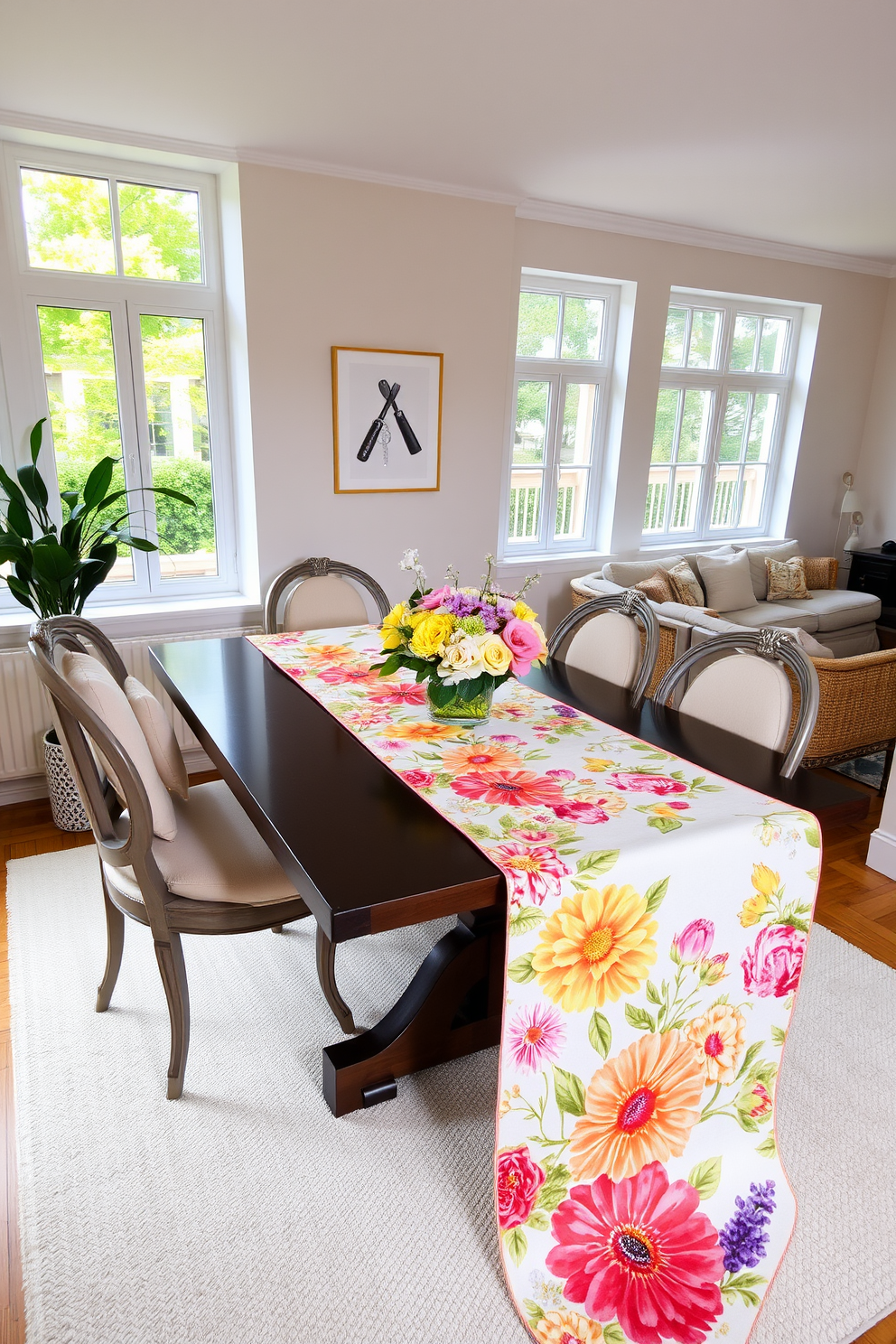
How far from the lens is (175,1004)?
1772 mm

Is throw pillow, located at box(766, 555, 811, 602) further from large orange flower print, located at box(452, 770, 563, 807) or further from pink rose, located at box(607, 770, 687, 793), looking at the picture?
large orange flower print, located at box(452, 770, 563, 807)

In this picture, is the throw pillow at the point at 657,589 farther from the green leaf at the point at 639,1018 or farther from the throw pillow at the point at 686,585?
the green leaf at the point at 639,1018

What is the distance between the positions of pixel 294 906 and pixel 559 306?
12.2 feet

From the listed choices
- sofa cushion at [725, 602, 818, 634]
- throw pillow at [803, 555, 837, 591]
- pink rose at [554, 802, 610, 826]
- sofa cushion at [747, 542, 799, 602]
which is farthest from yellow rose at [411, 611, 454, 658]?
throw pillow at [803, 555, 837, 591]

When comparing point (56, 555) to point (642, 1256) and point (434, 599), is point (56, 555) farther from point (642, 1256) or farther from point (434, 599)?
point (642, 1256)

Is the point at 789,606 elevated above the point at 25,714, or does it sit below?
above

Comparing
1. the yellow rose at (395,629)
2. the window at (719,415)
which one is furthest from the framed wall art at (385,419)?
the yellow rose at (395,629)

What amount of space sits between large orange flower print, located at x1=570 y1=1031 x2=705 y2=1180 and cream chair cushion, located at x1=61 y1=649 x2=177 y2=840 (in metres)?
1.03

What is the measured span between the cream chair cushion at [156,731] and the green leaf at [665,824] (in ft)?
3.63

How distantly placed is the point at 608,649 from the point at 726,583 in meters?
2.61

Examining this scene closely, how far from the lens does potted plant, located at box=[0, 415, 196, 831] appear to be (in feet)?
8.64

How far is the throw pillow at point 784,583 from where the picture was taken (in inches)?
198

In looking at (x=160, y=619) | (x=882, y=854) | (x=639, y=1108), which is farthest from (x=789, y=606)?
(x=639, y=1108)

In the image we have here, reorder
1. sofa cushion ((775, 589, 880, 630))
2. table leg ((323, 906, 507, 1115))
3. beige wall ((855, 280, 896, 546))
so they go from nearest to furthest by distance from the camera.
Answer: table leg ((323, 906, 507, 1115))
sofa cushion ((775, 589, 880, 630))
beige wall ((855, 280, 896, 546))
